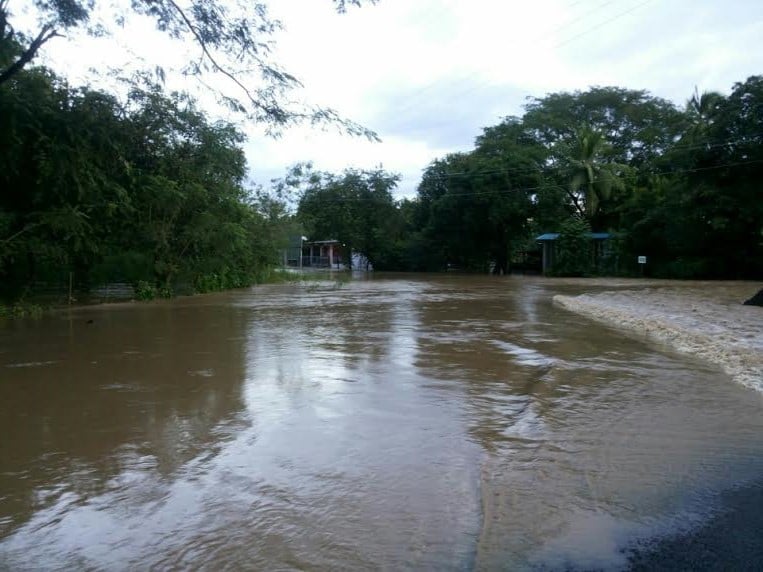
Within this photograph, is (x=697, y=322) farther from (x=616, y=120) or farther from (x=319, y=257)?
(x=319, y=257)

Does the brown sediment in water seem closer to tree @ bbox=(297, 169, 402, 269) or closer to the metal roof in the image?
the metal roof

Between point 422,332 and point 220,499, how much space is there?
8.29 m

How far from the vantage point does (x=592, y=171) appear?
38531 mm

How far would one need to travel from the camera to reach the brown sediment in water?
8602mm

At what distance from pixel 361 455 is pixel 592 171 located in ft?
122

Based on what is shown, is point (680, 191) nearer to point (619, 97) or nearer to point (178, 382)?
point (619, 97)

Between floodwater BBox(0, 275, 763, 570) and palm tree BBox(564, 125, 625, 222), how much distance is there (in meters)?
30.9

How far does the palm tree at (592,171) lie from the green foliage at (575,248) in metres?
2.29

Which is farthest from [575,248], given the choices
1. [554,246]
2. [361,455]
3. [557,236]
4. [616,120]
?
[361,455]

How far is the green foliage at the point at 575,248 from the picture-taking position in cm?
3841

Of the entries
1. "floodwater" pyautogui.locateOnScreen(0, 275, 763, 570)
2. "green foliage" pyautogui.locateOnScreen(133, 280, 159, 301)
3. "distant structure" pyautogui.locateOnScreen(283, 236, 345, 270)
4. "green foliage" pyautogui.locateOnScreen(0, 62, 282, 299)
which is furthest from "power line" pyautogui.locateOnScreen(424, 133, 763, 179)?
"green foliage" pyautogui.locateOnScreen(133, 280, 159, 301)

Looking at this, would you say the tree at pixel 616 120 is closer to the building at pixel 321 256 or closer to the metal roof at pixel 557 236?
the metal roof at pixel 557 236

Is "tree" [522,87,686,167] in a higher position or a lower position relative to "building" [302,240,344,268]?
higher

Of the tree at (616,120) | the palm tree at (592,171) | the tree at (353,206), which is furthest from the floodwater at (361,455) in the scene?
the tree at (353,206)
